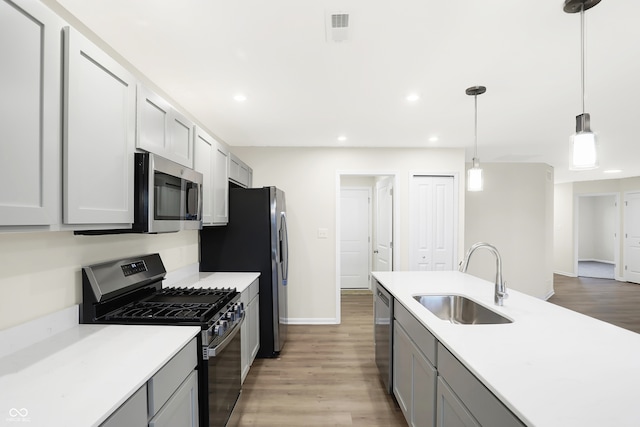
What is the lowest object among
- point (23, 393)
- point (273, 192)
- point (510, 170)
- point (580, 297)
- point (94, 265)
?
point (580, 297)

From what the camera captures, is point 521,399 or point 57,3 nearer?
point 521,399

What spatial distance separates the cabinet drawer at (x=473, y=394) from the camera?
950 millimetres

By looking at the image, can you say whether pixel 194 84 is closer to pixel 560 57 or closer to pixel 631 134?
pixel 560 57

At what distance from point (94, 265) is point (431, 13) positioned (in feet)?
7.36

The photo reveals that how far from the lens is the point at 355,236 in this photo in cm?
610

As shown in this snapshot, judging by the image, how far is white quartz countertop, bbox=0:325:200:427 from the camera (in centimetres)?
86

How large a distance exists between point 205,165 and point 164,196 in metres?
0.84

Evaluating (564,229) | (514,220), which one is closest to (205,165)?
(514,220)

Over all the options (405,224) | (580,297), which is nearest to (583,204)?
(580,297)

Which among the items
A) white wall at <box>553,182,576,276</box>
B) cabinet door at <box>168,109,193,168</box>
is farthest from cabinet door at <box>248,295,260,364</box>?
white wall at <box>553,182,576,276</box>

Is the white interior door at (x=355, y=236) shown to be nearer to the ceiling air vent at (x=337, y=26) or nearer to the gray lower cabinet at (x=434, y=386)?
the gray lower cabinet at (x=434, y=386)

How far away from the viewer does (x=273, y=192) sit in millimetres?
3105

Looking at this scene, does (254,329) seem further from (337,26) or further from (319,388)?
(337,26)

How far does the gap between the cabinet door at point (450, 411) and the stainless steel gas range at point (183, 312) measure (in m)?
1.18
